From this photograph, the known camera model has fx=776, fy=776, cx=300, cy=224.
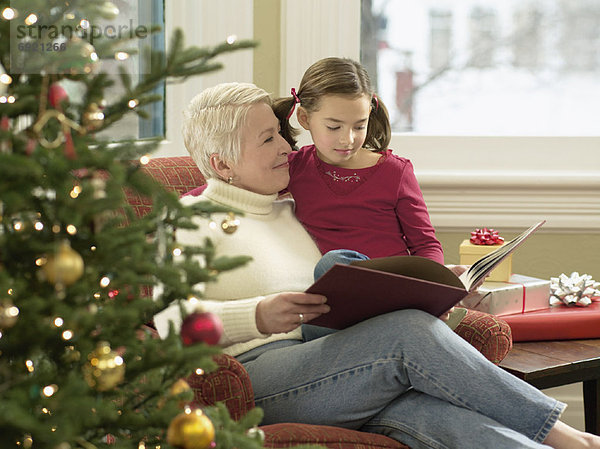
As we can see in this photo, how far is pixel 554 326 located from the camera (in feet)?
7.04

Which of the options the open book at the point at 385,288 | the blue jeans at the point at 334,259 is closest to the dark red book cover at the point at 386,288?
the open book at the point at 385,288

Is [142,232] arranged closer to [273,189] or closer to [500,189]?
[273,189]

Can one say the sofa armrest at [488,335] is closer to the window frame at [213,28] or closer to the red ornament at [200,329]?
the red ornament at [200,329]

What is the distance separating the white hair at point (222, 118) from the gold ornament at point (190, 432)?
100cm

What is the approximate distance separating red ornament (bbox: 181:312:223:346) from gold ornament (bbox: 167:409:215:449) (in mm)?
110

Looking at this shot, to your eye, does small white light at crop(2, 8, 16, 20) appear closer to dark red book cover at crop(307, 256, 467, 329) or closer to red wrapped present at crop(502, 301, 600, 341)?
dark red book cover at crop(307, 256, 467, 329)

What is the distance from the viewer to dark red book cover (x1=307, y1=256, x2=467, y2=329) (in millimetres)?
1471

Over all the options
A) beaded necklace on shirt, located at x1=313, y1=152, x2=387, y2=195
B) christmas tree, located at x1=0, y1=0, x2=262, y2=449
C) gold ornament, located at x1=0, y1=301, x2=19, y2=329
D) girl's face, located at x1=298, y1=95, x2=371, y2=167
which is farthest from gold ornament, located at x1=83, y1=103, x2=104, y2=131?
beaded necklace on shirt, located at x1=313, y1=152, x2=387, y2=195

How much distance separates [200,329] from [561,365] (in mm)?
1158

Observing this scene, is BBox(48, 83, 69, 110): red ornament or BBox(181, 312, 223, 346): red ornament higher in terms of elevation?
BBox(48, 83, 69, 110): red ornament

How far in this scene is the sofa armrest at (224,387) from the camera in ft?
4.84

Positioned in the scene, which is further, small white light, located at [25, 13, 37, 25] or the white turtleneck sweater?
the white turtleneck sweater

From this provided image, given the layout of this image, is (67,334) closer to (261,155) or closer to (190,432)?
(190,432)

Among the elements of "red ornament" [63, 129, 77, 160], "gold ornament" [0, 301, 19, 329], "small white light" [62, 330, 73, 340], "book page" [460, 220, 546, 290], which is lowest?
"book page" [460, 220, 546, 290]
